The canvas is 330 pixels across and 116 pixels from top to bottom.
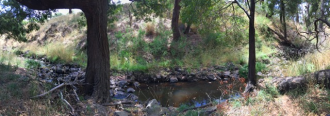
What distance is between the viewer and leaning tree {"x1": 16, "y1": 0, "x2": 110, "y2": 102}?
6395mm

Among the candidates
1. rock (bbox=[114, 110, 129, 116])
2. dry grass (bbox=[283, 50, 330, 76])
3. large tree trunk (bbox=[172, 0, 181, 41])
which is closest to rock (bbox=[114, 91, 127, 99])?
rock (bbox=[114, 110, 129, 116])

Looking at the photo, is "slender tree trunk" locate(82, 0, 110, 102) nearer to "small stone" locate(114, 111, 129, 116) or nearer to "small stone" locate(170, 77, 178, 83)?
"small stone" locate(114, 111, 129, 116)

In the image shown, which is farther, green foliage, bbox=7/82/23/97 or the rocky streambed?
the rocky streambed

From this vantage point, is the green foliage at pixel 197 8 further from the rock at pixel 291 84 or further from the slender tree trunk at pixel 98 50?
the rock at pixel 291 84

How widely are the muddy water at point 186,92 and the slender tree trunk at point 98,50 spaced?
82.0 inches

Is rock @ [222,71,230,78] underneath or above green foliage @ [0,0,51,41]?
underneath

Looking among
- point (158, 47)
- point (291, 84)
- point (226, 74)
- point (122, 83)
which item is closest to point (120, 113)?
point (291, 84)

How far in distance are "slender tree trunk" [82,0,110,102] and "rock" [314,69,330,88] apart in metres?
5.38

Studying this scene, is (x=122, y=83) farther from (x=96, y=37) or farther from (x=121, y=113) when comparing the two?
(x=121, y=113)

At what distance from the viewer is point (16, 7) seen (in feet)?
27.1

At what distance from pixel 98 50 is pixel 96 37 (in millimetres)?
353

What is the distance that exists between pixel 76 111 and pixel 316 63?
7091 mm

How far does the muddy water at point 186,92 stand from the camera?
324 inches

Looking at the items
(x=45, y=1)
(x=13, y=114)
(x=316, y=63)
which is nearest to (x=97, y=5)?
(x=45, y=1)
